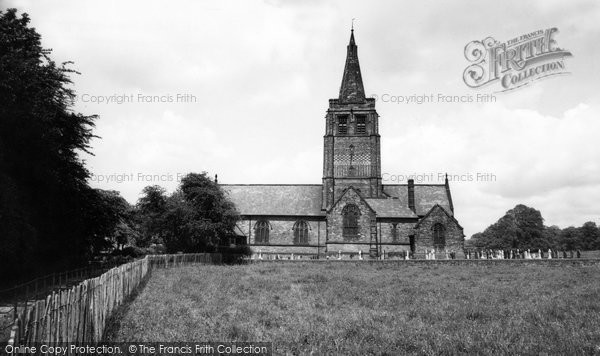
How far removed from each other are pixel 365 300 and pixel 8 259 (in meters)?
15.8

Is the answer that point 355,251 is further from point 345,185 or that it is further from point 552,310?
point 552,310

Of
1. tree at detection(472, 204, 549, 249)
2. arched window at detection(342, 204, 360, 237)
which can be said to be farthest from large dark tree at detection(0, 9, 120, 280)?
tree at detection(472, 204, 549, 249)

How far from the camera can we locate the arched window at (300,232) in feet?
155

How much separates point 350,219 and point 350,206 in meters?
1.40

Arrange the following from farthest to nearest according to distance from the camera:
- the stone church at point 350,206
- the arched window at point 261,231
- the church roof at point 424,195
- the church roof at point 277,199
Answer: the church roof at point 424,195
the church roof at point 277,199
the arched window at point 261,231
the stone church at point 350,206

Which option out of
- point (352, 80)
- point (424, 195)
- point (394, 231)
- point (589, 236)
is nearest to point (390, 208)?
point (394, 231)

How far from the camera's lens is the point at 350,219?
43812 mm

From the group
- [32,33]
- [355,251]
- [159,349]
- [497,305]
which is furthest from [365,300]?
[355,251]

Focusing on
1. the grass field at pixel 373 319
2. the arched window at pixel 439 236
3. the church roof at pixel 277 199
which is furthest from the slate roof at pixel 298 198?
the grass field at pixel 373 319

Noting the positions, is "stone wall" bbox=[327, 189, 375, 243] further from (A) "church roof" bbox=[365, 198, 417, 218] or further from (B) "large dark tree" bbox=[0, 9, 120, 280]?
(B) "large dark tree" bbox=[0, 9, 120, 280]

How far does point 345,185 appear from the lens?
1881 inches

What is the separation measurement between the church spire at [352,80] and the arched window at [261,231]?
17670mm

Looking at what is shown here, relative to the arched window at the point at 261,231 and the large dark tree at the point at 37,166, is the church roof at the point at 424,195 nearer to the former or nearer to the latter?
the arched window at the point at 261,231

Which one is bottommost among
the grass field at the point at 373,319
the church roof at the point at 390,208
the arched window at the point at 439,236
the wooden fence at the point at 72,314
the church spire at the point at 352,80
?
the grass field at the point at 373,319
